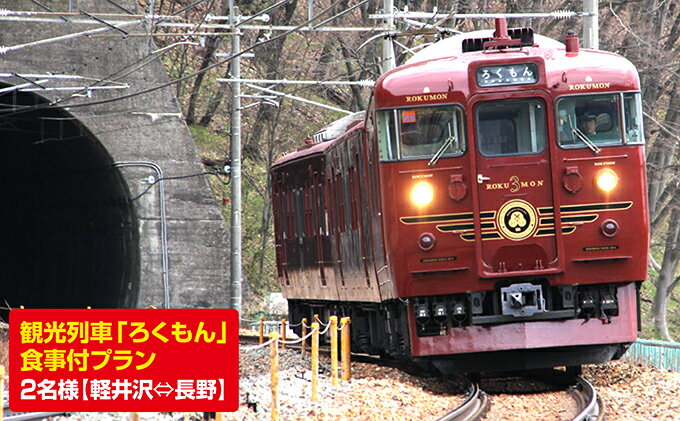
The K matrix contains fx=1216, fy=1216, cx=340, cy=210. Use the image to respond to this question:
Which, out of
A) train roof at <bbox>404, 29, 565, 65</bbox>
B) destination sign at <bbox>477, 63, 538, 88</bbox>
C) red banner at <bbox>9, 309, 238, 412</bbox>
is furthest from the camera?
train roof at <bbox>404, 29, 565, 65</bbox>

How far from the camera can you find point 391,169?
13.2 metres

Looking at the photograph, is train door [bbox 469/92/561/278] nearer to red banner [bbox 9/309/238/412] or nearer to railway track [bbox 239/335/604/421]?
railway track [bbox 239/335/604/421]

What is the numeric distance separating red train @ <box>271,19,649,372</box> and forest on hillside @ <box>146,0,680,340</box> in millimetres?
13456

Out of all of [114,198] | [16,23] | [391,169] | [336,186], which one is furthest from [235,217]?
[391,169]

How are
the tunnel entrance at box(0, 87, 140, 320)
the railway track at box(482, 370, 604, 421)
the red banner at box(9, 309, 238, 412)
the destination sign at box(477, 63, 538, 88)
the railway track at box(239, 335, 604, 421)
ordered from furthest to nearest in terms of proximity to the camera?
the tunnel entrance at box(0, 87, 140, 320), the destination sign at box(477, 63, 538, 88), the railway track at box(482, 370, 604, 421), the railway track at box(239, 335, 604, 421), the red banner at box(9, 309, 238, 412)

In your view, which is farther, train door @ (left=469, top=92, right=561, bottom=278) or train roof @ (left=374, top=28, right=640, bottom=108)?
train roof @ (left=374, top=28, right=640, bottom=108)

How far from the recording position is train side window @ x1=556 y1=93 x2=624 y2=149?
13102mm

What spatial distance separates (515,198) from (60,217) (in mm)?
21481

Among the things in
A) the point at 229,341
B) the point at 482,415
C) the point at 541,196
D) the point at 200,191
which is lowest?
the point at 482,415

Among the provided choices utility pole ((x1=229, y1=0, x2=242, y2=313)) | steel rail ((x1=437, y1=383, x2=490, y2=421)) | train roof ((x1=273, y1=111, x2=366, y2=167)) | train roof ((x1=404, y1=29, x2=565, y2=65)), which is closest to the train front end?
steel rail ((x1=437, y1=383, x2=490, y2=421))

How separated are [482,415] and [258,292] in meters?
25.3

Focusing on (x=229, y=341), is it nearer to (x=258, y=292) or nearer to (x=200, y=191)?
(x=200, y=191)

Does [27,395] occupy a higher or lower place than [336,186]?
lower

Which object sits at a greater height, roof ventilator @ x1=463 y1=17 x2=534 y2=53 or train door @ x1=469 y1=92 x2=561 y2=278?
roof ventilator @ x1=463 y1=17 x2=534 y2=53
